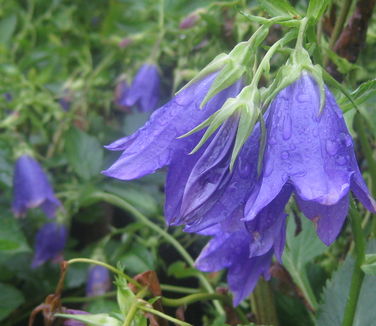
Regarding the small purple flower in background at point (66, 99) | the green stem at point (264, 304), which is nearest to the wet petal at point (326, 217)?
the green stem at point (264, 304)

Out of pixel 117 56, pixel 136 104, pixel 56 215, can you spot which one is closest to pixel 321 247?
pixel 56 215

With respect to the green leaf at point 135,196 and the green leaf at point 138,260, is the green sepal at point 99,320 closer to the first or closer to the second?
the green leaf at point 138,260

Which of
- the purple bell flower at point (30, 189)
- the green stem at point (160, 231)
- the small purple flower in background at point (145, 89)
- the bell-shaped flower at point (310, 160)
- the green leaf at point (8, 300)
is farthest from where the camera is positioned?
the small purple flower in background at point (145, 89)

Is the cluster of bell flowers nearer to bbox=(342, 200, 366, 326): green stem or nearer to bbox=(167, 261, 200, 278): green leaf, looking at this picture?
bbox=(342, 200, 366, 326): green stem

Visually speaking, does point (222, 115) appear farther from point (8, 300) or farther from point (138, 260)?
point (8, 300)

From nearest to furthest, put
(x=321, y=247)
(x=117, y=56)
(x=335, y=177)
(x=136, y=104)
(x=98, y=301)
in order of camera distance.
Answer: (x=335, y=177)
(x=321, y=247)
(x=98, y=301)
(x=136, y=104)
(x=117, y=56)

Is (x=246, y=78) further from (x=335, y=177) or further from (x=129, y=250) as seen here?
(x=129, y=250)
